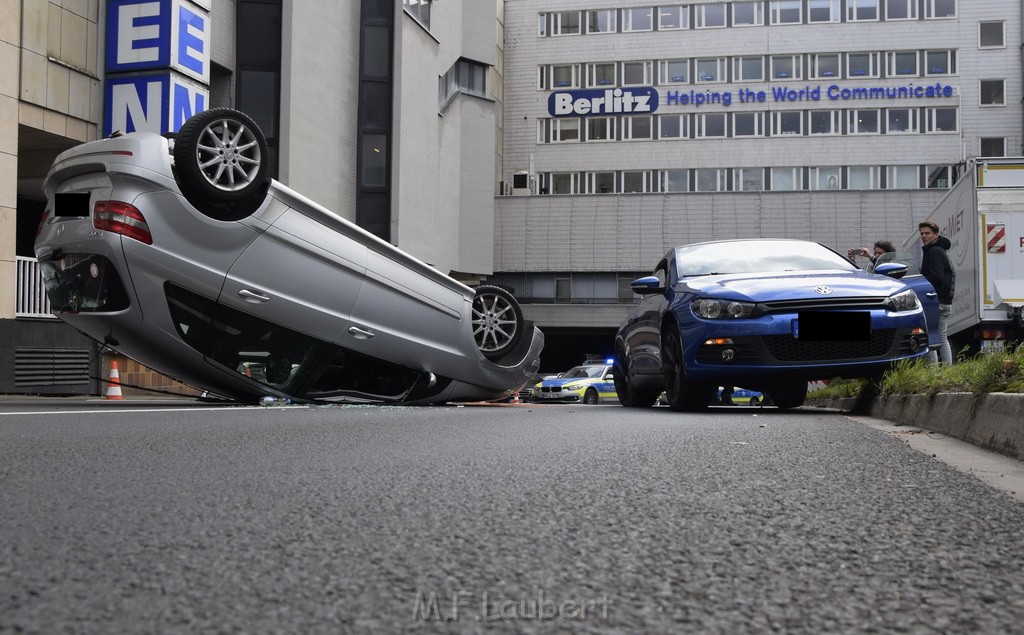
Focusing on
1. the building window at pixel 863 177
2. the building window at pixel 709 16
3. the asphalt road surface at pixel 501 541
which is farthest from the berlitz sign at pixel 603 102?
the asphalt road surface at pixel 501 541

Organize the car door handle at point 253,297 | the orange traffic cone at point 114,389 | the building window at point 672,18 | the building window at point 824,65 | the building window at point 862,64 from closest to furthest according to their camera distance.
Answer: the car door handle at point 253,297 < the orange traffic cone at point 114,389 < the building window at point 862,64 < the building window at point 824,65 < the building window at point 672,18

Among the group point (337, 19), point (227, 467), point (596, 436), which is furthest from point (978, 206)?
point (337, 19)

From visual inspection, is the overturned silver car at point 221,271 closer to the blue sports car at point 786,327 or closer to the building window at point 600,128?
the blue sports car at point 786,327

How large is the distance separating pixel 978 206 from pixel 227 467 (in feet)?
43.2

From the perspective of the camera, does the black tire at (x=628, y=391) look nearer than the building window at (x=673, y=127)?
Yes

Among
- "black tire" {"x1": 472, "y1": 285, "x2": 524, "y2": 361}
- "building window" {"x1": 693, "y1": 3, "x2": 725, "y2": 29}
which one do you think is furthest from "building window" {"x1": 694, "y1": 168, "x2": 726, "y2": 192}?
"black tire" {"x1": 472, "y1": 285, "x2": 524, "y2": 361}

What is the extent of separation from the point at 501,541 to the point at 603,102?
2036 inches

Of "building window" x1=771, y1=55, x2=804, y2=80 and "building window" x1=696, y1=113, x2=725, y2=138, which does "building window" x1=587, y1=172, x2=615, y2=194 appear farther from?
"building window" x1=771, y1=55, x2=804, y2=80

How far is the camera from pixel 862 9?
51.5 m

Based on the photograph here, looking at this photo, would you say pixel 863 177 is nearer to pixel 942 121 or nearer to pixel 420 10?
pixel 942 121

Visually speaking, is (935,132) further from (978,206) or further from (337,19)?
(978,206)

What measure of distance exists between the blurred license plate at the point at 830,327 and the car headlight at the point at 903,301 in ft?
0.96

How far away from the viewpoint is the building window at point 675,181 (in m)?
52.7

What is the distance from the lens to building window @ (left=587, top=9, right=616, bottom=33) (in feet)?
176
